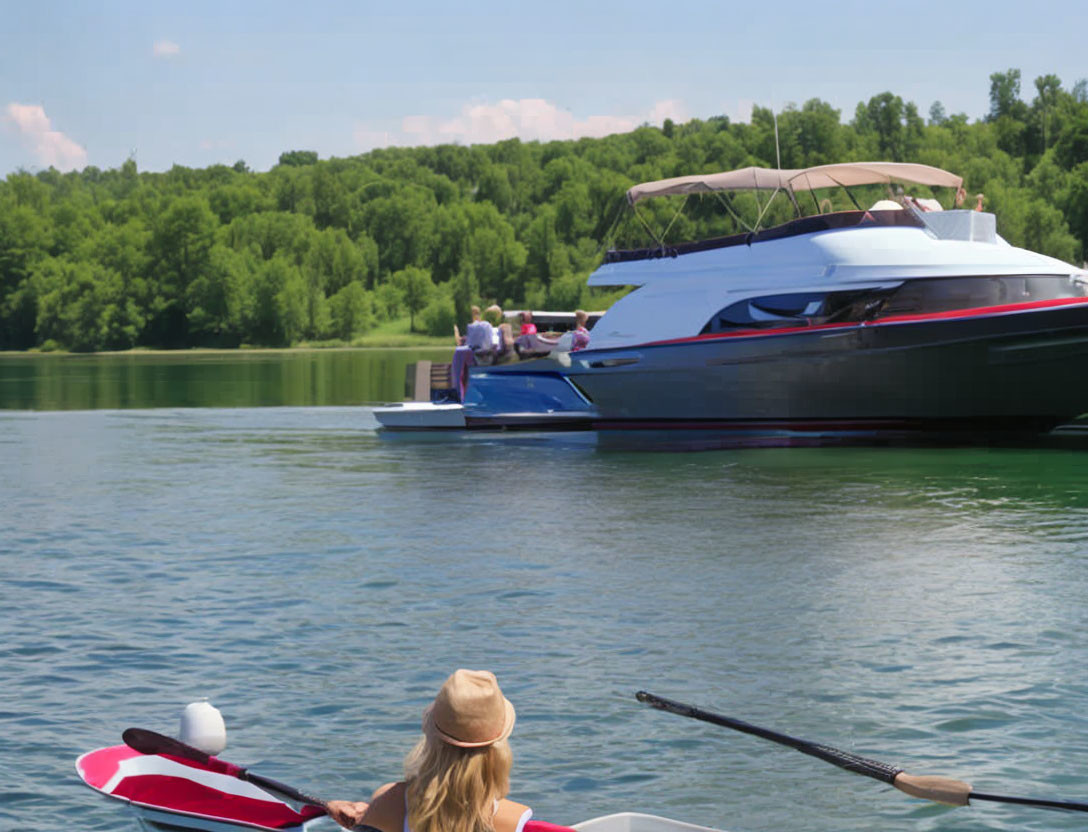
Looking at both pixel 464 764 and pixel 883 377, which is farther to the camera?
pixel 883 377

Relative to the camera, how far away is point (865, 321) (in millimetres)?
22797

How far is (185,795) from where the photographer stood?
6.80 meters

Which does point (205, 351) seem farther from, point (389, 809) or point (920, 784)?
point (389, 809)

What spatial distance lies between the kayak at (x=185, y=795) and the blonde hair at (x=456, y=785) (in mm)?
1766

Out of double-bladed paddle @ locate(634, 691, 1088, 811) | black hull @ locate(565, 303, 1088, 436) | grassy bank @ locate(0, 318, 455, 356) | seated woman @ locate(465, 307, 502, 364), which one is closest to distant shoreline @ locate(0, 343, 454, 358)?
grassy bank @ locate(0, 318, 455, 356)

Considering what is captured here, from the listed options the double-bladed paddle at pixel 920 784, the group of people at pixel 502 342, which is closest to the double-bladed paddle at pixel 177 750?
the double-bladed paddle at pixel 920 784

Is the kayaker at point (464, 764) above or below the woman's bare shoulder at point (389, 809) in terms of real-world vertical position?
above

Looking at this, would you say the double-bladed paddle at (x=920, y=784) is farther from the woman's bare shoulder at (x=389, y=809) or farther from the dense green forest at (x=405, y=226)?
the dense green forest at (x=405, y=226)

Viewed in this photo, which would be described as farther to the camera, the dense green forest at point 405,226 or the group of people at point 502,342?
the dense green forest at point 405,226

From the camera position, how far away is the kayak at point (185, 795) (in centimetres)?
638

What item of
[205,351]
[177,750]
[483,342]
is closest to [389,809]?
[177,750]

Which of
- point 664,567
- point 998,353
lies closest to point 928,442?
point 998,353

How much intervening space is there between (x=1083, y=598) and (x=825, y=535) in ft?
12.4

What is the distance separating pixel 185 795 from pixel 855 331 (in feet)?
57.3
